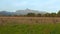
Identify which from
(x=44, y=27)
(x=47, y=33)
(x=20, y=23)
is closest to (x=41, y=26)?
(x=44, y=27)

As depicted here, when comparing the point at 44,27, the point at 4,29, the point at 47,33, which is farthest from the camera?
the point at 44,27

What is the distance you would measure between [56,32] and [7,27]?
13.3ft

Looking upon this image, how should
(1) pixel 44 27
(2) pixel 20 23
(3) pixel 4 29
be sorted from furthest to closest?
(2) pixel 20 23, (1) pixel 44 27, (3) pixel 4 29

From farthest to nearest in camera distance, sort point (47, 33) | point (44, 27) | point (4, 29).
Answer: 1. point (44, 27)
2. point (4, 29)
3. point (47, 33)

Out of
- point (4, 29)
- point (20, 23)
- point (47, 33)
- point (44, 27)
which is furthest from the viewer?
point (20, 23)

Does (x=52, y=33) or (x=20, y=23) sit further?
(x=20, y=23)

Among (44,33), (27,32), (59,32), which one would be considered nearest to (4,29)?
(27,32)

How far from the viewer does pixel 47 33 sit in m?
13.2

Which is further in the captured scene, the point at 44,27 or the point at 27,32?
the point at 44,27

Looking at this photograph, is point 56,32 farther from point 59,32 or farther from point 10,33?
point 10,33

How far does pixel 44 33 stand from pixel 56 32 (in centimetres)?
110

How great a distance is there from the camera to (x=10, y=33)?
534 inches

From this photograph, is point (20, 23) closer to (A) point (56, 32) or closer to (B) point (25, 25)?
(B) point (25, 25)

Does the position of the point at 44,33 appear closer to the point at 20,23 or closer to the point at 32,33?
the point at 32,33
